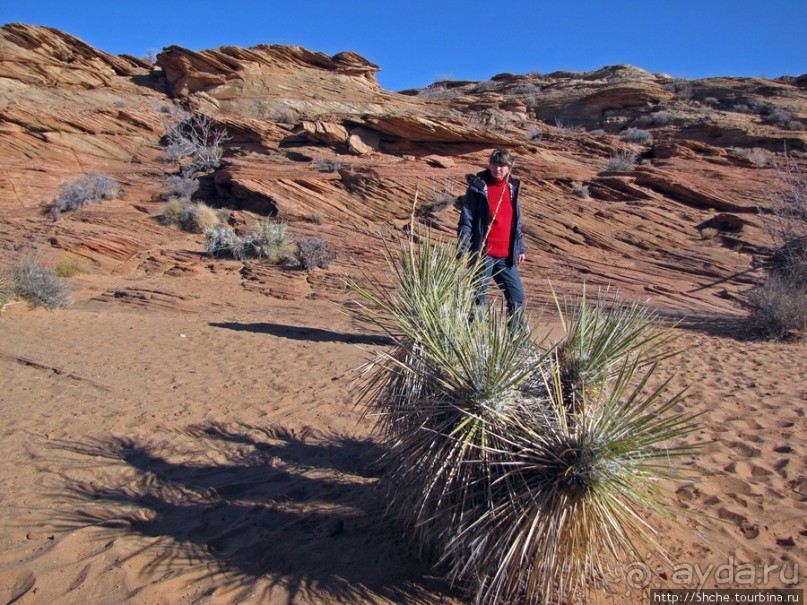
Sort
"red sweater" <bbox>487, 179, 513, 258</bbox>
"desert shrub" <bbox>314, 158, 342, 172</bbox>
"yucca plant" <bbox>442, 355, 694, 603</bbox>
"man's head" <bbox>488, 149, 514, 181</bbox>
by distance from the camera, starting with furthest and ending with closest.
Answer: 1. "desert shrub" <bbox>314, 158, 342, 172</bbox>
2. "red sweater" <bbox>487, 179, 513, 258</bbox>
3. "man's head" <bbox>488, 149, 514, 181</bbox>
4. "yucca plant" <bbox>442, 355, 694, 603</bbox>

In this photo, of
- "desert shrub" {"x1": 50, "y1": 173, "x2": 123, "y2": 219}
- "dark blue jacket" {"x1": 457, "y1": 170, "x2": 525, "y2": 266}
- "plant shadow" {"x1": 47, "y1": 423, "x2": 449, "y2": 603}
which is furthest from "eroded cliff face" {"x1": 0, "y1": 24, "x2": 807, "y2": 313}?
"plant shadow" {"x1": 47, "y1": 423, "x2": 449, "y2": 603}

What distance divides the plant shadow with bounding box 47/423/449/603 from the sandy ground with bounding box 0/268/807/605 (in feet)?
0.03

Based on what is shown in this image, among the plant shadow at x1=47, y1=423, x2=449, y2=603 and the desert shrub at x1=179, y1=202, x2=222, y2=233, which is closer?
the plant shadow at x1=47, y1=423, x2=449, y2=603

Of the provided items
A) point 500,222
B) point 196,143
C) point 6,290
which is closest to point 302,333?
point 500,222

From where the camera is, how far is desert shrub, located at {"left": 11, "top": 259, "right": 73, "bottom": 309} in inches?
327

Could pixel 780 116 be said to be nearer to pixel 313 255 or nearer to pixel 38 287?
pixel 313 255

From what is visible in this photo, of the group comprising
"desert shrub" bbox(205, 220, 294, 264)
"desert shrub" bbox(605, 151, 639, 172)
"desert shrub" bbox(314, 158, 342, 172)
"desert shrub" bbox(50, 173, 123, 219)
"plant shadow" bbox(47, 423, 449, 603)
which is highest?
"desert shrub" bbox(605, 151, 639, 172)

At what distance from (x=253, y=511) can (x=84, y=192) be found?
15.6 meters

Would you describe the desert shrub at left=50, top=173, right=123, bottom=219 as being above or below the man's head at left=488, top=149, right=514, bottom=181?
above

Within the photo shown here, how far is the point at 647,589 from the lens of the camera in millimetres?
2402

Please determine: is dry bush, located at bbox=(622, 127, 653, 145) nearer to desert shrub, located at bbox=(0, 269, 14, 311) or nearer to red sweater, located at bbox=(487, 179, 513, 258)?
red sweater, located at bbox=(487, 179, 513, 258)

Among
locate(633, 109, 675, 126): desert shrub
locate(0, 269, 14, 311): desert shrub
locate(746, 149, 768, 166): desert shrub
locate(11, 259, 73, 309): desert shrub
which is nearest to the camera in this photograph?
locate(0, 269, 14, 311): desert shrub

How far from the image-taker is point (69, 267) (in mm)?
11219

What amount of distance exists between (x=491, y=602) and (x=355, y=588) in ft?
2.08
